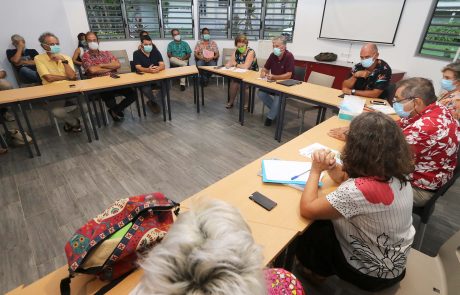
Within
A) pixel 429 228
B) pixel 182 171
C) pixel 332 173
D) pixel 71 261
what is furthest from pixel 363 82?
pixel 71 261

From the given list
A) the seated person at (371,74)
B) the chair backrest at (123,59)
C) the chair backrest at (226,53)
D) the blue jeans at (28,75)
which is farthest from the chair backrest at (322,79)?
the blue jeans at (28,75)

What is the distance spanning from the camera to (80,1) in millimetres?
4969

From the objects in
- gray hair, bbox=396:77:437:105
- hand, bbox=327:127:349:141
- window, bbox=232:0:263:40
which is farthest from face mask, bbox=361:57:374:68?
window, bbox=232:0:263:40

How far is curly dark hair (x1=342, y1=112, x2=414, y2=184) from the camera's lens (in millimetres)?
1035

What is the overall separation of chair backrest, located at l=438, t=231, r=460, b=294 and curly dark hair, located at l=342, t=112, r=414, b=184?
38 centimetres

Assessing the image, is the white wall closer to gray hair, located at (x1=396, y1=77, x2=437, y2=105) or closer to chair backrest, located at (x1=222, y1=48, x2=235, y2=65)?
chair backrest, located at (x1=222, y1=48, x2=235, y2=65)

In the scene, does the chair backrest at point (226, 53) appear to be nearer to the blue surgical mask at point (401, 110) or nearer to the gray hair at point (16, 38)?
the gray hair at point (16, 38)

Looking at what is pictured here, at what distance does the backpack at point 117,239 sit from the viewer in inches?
32.8

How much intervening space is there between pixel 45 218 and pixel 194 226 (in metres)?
2.29

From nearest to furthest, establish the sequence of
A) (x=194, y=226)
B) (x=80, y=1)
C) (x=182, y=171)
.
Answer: (x=194, y=226)
(x=182, y=171)
(x=80, y=1)

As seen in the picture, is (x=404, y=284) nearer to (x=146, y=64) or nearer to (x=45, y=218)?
(x=45, y=218)

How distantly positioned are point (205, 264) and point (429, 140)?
1.70 metres

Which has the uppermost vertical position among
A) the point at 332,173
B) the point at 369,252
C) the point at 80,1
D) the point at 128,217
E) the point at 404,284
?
the point at 80,1

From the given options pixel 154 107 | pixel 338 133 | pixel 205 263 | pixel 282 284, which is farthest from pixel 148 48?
pixel 205 263
